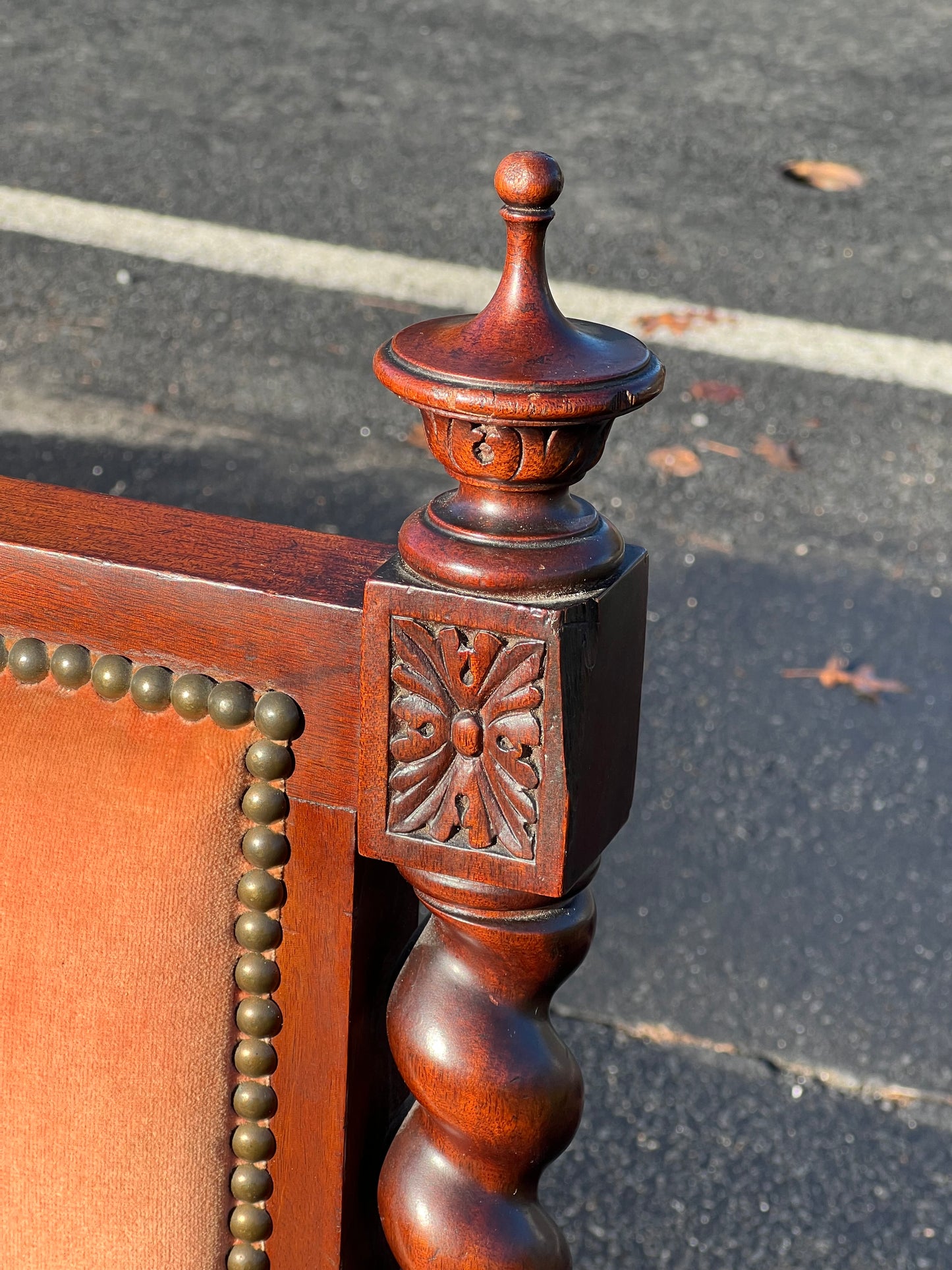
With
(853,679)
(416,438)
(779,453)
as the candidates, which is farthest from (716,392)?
(853,679)

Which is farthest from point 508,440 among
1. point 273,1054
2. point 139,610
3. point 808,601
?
point 808,601

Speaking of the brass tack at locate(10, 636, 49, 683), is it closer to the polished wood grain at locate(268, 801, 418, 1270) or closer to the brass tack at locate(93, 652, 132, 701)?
the brass tack at locate(93, 652, 132, 701)

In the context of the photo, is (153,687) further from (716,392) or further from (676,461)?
(716,392)

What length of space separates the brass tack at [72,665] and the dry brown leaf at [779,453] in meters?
2.96

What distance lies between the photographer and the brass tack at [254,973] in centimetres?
74

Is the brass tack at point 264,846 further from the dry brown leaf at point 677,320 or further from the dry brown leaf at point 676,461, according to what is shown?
the dry brown leaf at point 677,320

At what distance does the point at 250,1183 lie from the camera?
76 cm

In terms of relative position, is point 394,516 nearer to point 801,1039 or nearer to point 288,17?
point 801,1039

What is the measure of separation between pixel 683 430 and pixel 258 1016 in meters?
3.10

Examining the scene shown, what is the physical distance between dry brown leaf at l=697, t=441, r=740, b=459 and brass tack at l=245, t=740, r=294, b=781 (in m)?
2.98

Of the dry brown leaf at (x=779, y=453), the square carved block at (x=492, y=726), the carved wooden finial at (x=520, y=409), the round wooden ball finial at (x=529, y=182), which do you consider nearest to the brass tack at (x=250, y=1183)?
the square carved block at (x=492, y=726)

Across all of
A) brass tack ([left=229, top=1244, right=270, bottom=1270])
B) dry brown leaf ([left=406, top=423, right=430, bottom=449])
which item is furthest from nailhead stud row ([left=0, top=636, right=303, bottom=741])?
dry brown leaf ([left=406, top=423, right=430, bottom=449])

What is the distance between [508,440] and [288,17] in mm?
6369

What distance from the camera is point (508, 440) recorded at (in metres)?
0.60
